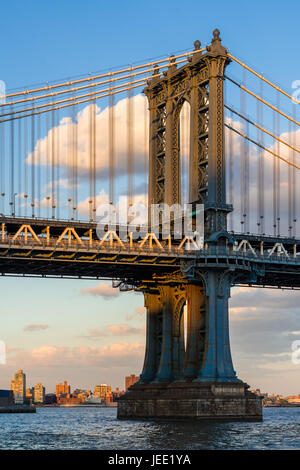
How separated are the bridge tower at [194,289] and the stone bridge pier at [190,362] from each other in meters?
0.11

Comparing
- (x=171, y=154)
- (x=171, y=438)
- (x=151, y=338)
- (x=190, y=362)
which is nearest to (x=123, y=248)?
(x=190, y=362)

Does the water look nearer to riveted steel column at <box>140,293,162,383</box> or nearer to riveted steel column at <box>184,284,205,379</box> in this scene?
riveted steel column at <box>184,284,205,379</box>

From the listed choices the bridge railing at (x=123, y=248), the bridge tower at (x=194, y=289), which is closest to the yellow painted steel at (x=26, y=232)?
the bridge railing at (x=123, y=248)

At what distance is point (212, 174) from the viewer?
4341 inches

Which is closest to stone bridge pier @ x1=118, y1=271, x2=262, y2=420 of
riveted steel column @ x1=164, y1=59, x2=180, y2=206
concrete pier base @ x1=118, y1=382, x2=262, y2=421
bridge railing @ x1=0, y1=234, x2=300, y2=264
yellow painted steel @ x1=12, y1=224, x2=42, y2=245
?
concrete pier base @ x1=118, y1=382, x2=262, y2=421

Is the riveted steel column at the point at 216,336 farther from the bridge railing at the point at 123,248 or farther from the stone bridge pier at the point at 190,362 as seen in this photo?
the bridge railing at the point at 123,248

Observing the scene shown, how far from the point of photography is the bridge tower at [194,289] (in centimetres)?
10706

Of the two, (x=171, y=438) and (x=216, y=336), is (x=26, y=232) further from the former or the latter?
(x=171, y=438)

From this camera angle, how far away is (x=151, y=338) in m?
124

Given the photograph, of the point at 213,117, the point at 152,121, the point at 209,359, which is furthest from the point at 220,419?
the point at 152,121

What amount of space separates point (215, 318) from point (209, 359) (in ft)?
14.5

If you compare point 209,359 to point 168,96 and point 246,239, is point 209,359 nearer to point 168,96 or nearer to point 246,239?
point 246,239

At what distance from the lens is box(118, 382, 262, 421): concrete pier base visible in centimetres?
10425

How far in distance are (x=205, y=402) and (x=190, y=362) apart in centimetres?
794
